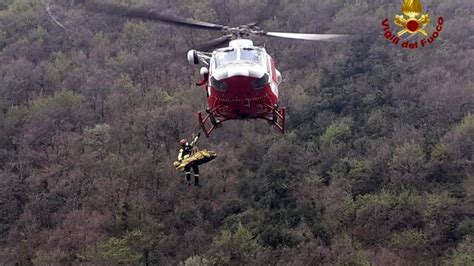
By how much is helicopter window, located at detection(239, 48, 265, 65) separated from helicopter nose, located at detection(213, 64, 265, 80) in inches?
12.2

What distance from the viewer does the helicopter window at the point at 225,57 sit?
16.6m

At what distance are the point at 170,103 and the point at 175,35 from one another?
13049 millimetres

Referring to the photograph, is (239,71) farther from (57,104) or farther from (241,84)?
(57,104)

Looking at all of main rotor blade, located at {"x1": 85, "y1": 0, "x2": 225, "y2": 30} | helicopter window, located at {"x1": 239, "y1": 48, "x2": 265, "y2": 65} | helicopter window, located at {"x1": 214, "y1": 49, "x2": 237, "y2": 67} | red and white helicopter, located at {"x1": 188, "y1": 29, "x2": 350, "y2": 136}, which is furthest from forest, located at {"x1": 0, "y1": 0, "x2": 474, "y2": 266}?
main rotor blade, located at {"x1": 85, "y1": 0, "x2": 225, "y2": 30}

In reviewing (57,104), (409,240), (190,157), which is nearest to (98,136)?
(57,104)

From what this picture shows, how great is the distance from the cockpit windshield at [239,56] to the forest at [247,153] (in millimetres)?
19469

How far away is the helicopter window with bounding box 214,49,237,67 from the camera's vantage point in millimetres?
16578

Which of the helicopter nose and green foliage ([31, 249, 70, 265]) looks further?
green foliage ([31, 249, 70, 265])

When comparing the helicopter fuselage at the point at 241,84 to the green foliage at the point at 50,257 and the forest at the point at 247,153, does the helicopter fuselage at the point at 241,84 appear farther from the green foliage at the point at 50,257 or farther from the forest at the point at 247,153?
the green foliage at the point at 50,257

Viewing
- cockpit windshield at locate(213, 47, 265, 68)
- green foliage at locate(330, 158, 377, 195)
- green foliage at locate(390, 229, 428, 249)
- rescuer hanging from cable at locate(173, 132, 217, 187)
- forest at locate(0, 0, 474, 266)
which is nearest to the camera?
cockpit windshield at locate(213, 47, 265, 68)

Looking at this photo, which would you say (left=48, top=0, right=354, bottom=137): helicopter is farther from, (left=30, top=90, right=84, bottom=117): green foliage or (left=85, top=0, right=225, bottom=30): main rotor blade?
(left=30, top=90, right=84, bottom=117): green foliage

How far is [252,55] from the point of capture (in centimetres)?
1670

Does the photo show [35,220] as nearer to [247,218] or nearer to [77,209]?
[77,209]

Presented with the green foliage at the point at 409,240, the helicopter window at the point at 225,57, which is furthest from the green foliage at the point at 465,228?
the helicopter window at the point at 225,57
